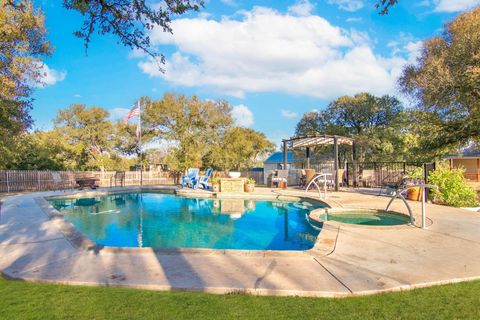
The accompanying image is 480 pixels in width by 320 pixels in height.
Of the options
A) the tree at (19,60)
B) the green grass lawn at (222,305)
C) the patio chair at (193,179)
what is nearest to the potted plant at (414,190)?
the green grass lawn at (222,305)

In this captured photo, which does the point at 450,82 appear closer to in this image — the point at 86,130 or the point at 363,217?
the point at 363,217

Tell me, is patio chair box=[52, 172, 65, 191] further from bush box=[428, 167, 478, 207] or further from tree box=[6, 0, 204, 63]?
bush box=[428, 167, 478, 207]

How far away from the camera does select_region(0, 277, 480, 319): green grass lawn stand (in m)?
2.57

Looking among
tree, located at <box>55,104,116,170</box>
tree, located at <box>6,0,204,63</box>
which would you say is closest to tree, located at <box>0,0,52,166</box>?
tree, located at <box>6,0,204,63</box>

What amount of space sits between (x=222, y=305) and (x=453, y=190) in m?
9.21

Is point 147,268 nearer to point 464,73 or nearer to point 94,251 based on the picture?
point 94,251

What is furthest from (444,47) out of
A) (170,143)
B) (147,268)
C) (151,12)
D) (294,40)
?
(170,143)

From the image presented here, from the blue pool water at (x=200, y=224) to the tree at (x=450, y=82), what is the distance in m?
6.47

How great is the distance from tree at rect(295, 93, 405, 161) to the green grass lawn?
22.5m

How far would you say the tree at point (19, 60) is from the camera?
10.5m

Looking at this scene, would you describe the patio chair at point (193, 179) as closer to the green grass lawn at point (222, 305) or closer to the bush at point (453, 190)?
the bush at point (453, 190)

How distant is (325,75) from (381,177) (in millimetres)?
7605

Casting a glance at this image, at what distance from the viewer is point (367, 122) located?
25.9 m

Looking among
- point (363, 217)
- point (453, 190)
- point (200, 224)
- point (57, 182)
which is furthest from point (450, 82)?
point (57, 182)
